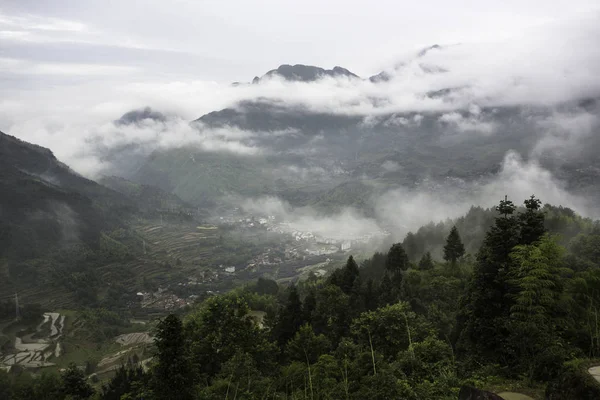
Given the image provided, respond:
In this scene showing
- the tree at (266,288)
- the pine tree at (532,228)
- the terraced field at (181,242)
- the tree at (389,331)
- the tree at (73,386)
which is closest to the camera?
the pine tree at (532,228)

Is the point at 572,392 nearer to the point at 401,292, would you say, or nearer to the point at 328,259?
the point at 401,292

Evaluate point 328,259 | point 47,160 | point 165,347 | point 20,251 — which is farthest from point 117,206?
point 165,347

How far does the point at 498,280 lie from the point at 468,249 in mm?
59829

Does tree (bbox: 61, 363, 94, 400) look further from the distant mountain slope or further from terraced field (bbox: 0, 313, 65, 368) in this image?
the distant mountain slope

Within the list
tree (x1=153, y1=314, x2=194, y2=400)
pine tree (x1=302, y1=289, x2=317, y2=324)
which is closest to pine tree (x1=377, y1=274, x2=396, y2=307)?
pine tree (x1=302, y1=289, x2=317, y2=324)

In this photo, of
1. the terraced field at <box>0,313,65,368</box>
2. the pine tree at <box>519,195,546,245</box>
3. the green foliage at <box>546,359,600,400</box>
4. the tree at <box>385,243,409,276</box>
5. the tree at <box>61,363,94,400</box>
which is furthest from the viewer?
the terraced field at <box>0,313,65,368</box>

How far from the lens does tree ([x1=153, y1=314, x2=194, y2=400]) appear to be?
18.1 m

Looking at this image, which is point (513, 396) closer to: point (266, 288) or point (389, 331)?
point (389, 331)

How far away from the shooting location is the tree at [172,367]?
18.1 meters

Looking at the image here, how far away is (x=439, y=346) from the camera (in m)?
21.0

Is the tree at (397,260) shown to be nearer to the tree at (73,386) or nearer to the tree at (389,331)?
the tree at (389,331)

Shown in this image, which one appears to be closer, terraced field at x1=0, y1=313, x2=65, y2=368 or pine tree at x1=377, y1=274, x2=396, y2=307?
pine tree at x1=377, y1=274, x2=396, y2=307

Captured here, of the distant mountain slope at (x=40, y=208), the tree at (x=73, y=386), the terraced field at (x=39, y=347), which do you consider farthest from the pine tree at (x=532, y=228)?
the distant mountain slope at (x=40, y=208)

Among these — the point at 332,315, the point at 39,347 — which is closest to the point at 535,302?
the point at 332,315
